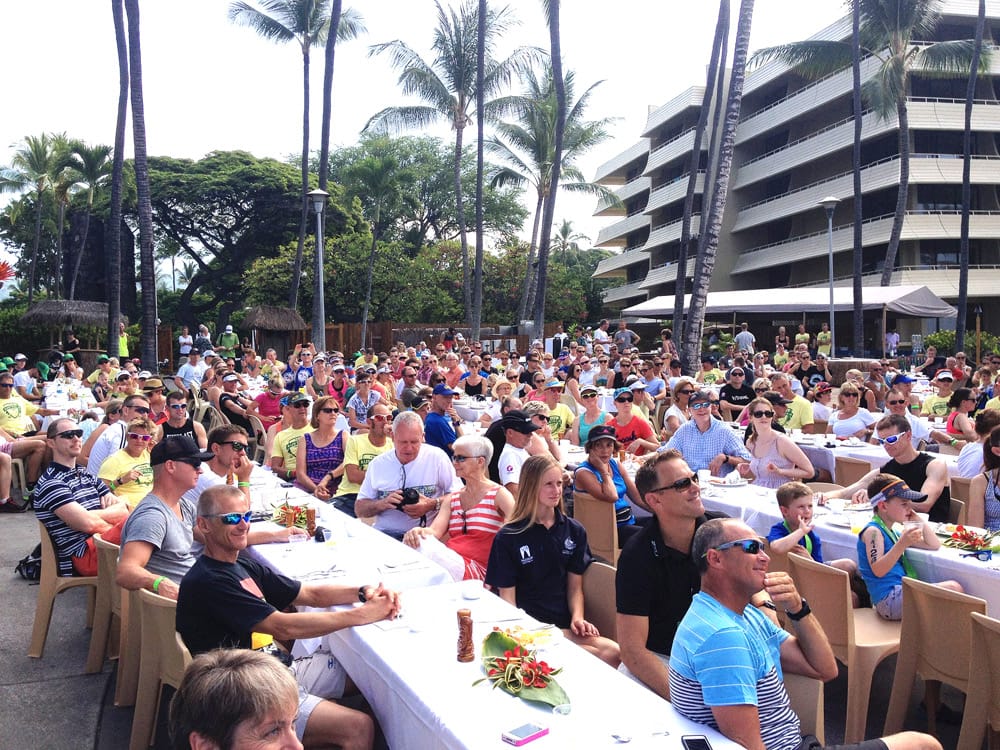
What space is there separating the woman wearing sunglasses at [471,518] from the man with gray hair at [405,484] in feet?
2.18

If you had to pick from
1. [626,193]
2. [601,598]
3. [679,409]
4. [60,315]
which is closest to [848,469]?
[679,409]

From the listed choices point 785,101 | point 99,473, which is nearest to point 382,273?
point 785,101

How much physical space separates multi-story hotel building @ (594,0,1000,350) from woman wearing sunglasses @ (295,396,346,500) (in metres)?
32.1

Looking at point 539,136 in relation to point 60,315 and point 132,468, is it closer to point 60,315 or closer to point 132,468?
A: point 60,315

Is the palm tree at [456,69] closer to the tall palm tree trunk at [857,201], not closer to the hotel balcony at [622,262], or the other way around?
the tall palm tree trunk at [857,201]

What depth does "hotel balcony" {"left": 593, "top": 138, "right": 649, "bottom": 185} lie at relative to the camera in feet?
198

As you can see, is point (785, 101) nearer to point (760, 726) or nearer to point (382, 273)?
point (382, 273)

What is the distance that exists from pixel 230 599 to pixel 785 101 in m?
47.7

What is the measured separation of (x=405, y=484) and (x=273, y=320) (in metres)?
25.4

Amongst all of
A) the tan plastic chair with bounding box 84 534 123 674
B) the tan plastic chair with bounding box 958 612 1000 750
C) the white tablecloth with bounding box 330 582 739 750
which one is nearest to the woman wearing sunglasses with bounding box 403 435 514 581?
the white tablecloth with bounding box 330 582 739 750

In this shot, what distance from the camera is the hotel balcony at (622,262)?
59688 millimetres

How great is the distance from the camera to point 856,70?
2608 centimetres

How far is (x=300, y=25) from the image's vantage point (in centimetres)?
3086

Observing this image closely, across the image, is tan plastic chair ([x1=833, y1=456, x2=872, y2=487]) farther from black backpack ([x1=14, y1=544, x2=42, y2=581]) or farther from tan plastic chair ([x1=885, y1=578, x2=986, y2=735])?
black backpack ([x1=14, y1=544, x2=42, y2=581])
